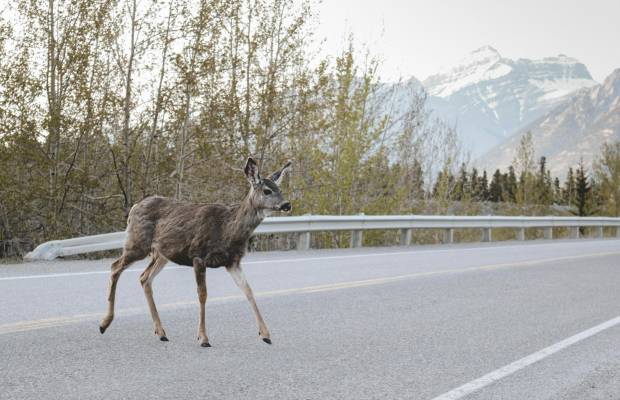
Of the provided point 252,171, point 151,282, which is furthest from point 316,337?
point 252,171

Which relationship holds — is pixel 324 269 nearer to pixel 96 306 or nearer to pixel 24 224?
pixel 96 306

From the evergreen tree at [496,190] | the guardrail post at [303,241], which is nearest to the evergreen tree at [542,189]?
the guardrail post at [303,241]

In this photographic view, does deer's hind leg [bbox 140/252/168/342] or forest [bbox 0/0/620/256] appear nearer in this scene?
deer's hind leg [bbox 140/252/168/342]

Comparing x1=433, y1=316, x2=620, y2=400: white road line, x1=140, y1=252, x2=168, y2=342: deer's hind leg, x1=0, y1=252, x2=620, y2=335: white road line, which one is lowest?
x1=433, y1=316, x2=620, y2=400: white road line

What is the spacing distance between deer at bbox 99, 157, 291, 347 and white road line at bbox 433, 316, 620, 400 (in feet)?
5.18

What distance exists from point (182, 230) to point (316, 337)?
6.41 ft

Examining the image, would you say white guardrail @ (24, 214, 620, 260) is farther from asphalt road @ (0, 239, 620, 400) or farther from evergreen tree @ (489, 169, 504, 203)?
evergreen tree @ (489, 169, 504, 203)

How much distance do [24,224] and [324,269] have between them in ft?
26.0

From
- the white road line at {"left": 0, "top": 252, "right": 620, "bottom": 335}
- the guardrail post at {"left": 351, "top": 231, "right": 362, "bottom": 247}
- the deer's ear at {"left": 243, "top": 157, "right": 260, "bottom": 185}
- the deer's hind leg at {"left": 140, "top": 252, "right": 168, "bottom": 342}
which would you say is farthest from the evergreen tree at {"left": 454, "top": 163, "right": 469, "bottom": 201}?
the deer's ear at {"left": 243, "top": 157, "right": 260, "bottom": 185}

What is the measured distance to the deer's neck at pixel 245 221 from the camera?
5.57 meters

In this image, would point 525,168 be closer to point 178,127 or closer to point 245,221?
point 178,127

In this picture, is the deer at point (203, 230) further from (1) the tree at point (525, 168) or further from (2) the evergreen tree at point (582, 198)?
(2) the evergreen tree at point (582, 198)

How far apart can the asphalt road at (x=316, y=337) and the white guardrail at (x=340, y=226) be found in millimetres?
466

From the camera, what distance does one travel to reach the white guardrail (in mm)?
12680
